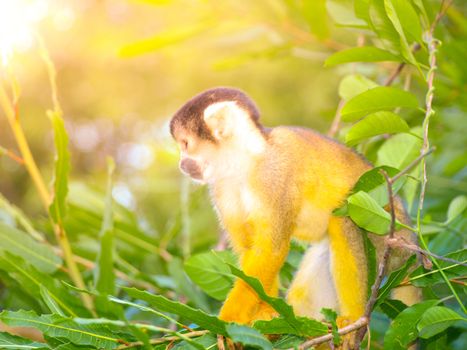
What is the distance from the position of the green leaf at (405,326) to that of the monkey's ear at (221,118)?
3.09 ft

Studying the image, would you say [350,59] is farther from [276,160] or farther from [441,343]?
[441,343]

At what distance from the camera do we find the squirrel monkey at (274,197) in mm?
1848

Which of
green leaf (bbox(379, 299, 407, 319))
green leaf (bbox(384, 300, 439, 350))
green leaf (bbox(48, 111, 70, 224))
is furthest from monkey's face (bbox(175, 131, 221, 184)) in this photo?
green leaf (bbox(384, 300, 439, 350))

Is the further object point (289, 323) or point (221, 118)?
point (221, 118)

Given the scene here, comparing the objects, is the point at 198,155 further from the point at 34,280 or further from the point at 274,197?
the point at 34,280

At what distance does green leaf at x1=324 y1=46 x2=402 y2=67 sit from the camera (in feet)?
5.49

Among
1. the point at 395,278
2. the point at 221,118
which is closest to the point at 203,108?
the point at 221,118

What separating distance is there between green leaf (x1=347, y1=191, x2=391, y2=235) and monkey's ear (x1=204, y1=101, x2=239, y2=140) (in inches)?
30.2

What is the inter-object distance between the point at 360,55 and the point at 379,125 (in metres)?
0.28

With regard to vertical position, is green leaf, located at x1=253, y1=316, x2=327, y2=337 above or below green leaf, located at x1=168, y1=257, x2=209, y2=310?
above

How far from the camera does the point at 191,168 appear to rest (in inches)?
83.3

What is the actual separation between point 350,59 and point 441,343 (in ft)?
2.63

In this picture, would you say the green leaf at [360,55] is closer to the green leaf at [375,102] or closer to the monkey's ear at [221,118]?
the green leaf at [375,102]

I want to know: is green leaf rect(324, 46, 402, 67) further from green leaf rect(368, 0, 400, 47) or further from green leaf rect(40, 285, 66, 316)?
green leaf rect(40, 285, 66, 316)
